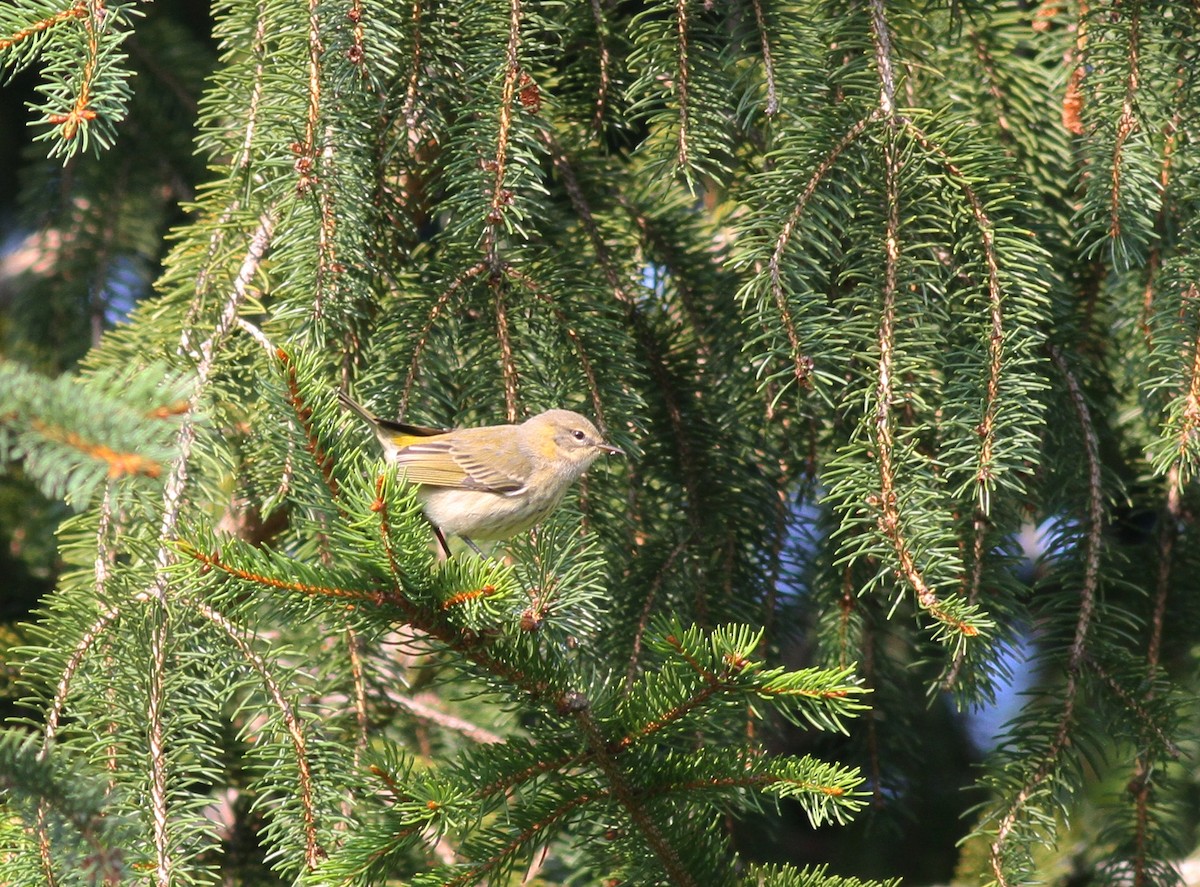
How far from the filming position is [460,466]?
10.6ft

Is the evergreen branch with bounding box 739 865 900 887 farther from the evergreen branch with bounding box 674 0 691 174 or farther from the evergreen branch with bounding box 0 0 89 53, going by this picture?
the evergreen branch with bounding box 0 0 89 53

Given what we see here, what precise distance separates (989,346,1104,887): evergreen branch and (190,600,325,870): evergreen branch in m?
1.49

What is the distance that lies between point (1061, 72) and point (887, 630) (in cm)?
182

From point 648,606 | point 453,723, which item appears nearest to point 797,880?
point 648,606

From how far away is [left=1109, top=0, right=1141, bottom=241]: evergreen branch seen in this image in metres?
2.47

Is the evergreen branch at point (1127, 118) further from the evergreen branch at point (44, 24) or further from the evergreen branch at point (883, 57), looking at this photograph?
the evergreen branch at point (44, 24)

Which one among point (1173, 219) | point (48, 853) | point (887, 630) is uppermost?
point (1173, 219)

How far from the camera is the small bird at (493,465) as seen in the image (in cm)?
285

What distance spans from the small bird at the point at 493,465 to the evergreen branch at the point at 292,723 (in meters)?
0.59

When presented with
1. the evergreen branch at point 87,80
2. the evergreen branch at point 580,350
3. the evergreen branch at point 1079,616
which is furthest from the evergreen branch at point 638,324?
the evergreen branch at point 87,80

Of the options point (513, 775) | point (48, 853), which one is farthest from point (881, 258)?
point (48, 853)

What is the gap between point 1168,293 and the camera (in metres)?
2.55

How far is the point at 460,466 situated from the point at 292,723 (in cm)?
113

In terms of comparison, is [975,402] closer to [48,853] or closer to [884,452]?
[884,452]
